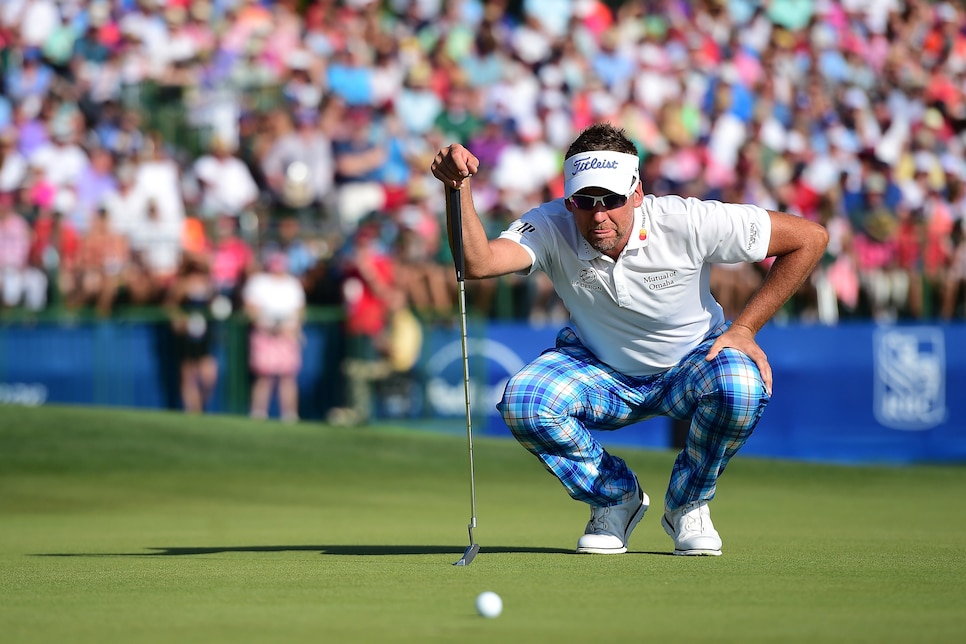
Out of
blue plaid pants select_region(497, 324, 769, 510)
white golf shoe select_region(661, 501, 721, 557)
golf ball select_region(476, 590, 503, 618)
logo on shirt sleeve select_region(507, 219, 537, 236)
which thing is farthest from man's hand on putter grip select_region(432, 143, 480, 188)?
golf ball select_region(476, 590, 503, 618)

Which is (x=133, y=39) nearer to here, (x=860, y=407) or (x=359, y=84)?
(x=359, y=84)

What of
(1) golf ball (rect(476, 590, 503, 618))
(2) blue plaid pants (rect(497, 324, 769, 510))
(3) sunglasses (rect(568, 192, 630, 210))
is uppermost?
(3) sunglasses (rect(568, 192, 630, 210))

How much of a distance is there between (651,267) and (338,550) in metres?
1.96

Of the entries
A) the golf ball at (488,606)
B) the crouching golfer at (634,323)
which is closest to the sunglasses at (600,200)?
the crouching golfer at (634,323)

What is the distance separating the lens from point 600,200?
6730 mm

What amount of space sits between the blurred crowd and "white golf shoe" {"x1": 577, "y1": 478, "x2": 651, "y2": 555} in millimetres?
9832

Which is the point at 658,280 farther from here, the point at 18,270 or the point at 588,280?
the point at 18,270

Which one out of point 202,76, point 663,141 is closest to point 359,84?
point 202,76

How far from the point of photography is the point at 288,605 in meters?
5.18

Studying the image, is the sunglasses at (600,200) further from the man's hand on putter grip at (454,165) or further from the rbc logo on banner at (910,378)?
the rbc logo on banner at (910,378)

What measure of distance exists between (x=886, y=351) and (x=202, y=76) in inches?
355

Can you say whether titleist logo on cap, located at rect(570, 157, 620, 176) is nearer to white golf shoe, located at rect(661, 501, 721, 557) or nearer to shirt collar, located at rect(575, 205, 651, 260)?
shirt collar, located at rect(575, 205, 651, 260)

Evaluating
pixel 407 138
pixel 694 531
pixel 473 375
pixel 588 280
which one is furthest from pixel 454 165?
pixel 407 138

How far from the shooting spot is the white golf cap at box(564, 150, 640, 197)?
6.66m
